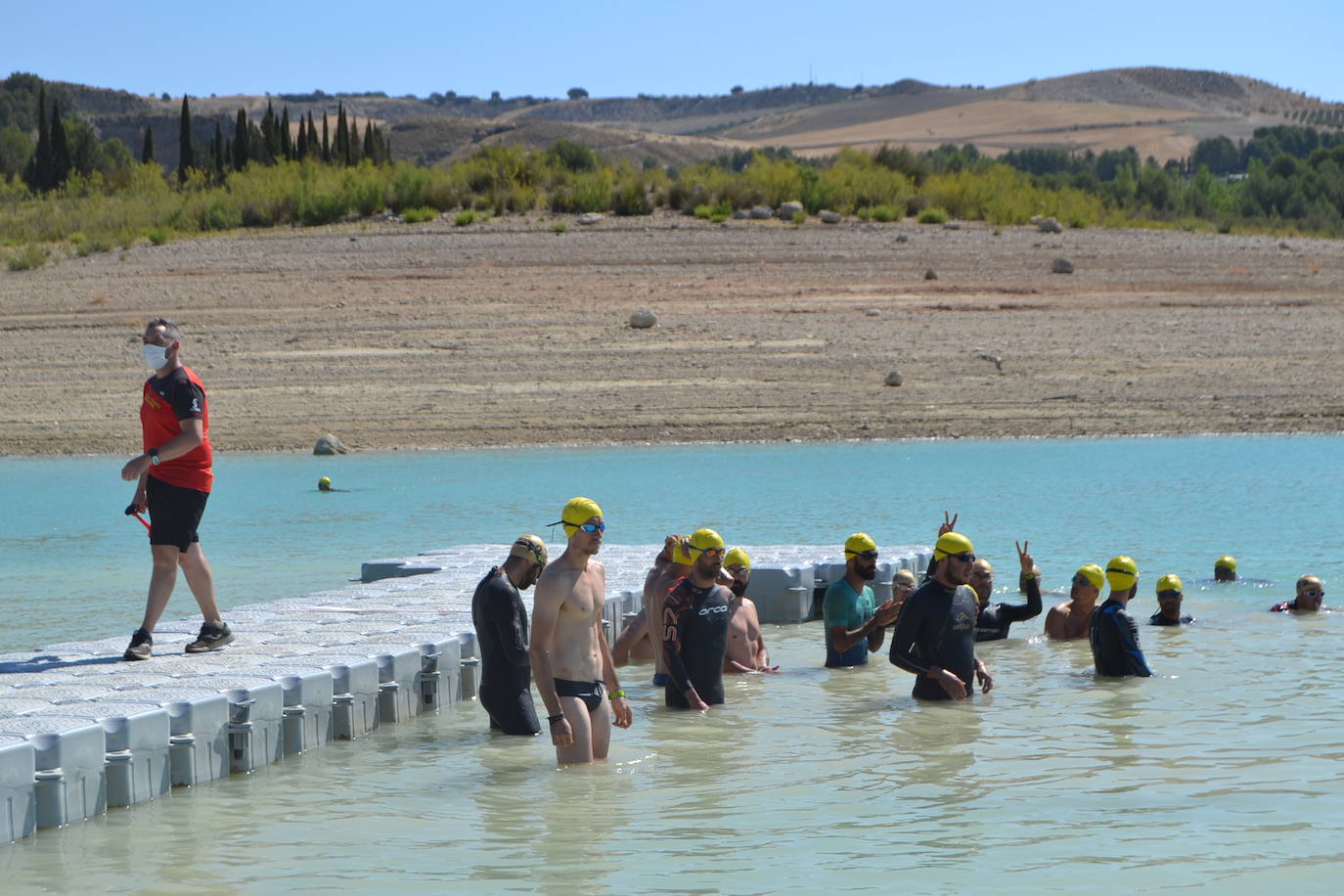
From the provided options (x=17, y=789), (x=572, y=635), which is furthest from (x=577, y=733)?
(x=17, y=789)

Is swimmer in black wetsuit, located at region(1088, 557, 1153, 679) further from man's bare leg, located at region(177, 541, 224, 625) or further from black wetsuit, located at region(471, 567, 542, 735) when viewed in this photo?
man's bare leg, located at region(177, 541, 224, 625)

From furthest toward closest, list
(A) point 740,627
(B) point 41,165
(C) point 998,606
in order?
(B) point 41,165 < (C) point 998,606 < (A) point 740,627

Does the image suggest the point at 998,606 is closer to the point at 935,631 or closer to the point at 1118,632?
the point at 1118,632

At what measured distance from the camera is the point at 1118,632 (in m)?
10.6

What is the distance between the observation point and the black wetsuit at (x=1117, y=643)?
415 inches

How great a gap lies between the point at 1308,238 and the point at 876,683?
3303cm

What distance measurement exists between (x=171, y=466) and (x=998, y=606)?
5.81 meters

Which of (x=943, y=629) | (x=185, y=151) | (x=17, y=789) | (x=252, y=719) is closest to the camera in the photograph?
(x=17, y=789)

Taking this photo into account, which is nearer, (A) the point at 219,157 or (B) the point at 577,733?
(B) the point at 577,733

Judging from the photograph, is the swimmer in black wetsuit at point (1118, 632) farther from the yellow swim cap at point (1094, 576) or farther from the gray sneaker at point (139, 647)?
the gray sneaker at point (139, 647)

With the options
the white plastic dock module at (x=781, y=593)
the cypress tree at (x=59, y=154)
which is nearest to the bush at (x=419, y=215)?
the cypress tree at (x=59, y=154)

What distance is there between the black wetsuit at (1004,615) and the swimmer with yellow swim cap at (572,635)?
13.5 feet

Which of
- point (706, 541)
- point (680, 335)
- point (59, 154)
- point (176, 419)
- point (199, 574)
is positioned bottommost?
point (199, 574)

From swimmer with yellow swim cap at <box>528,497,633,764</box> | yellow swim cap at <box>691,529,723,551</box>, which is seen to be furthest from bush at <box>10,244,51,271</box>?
swimmer with yellow swim cap at <box>528,497,633,764</box>
